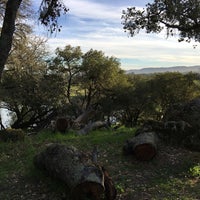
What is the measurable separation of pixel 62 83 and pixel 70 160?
22.8 meters

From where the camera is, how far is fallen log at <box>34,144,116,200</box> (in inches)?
274

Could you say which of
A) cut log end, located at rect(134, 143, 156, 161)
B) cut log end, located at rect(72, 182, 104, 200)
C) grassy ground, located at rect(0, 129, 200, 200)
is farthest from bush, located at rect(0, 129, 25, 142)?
cut log end, located at rect(72, 182, 104, 200)

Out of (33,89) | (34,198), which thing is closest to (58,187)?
(34,198)

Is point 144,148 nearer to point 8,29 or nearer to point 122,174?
point 122,174

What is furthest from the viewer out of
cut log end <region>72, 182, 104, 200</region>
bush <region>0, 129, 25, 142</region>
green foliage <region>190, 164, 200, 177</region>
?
bush <region>0, 129, 25, 142</region>

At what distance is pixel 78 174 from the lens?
23.4 ft

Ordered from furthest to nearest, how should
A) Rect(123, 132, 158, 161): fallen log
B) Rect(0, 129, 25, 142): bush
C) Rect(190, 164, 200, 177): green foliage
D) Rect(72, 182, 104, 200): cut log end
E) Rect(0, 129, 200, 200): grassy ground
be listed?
1. Rect(0, 129, 25, 142): bush
2. Rect(123, 132, 158, 161): fallen log
3. Rect(190, 164, 200, 177): green foliage
4. Rect(0, 129, 200, 200): grassy ground
5. Rect(72, 182, 104, 200): cut log end

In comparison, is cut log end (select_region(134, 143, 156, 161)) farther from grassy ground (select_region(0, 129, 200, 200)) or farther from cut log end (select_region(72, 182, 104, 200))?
cut log end (select_region(72, 182, 104, 200))

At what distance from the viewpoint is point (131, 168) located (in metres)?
9.41

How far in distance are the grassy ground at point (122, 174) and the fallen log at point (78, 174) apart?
0.34 m

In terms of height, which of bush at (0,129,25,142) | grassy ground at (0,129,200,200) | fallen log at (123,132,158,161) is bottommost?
grassy ground at (0,129,200,200)

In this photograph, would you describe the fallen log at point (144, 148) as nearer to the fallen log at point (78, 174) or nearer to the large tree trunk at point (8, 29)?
the fallen log at point (78, 174)

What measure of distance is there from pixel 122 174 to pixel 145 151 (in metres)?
1.18

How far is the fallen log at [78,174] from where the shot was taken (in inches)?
274
